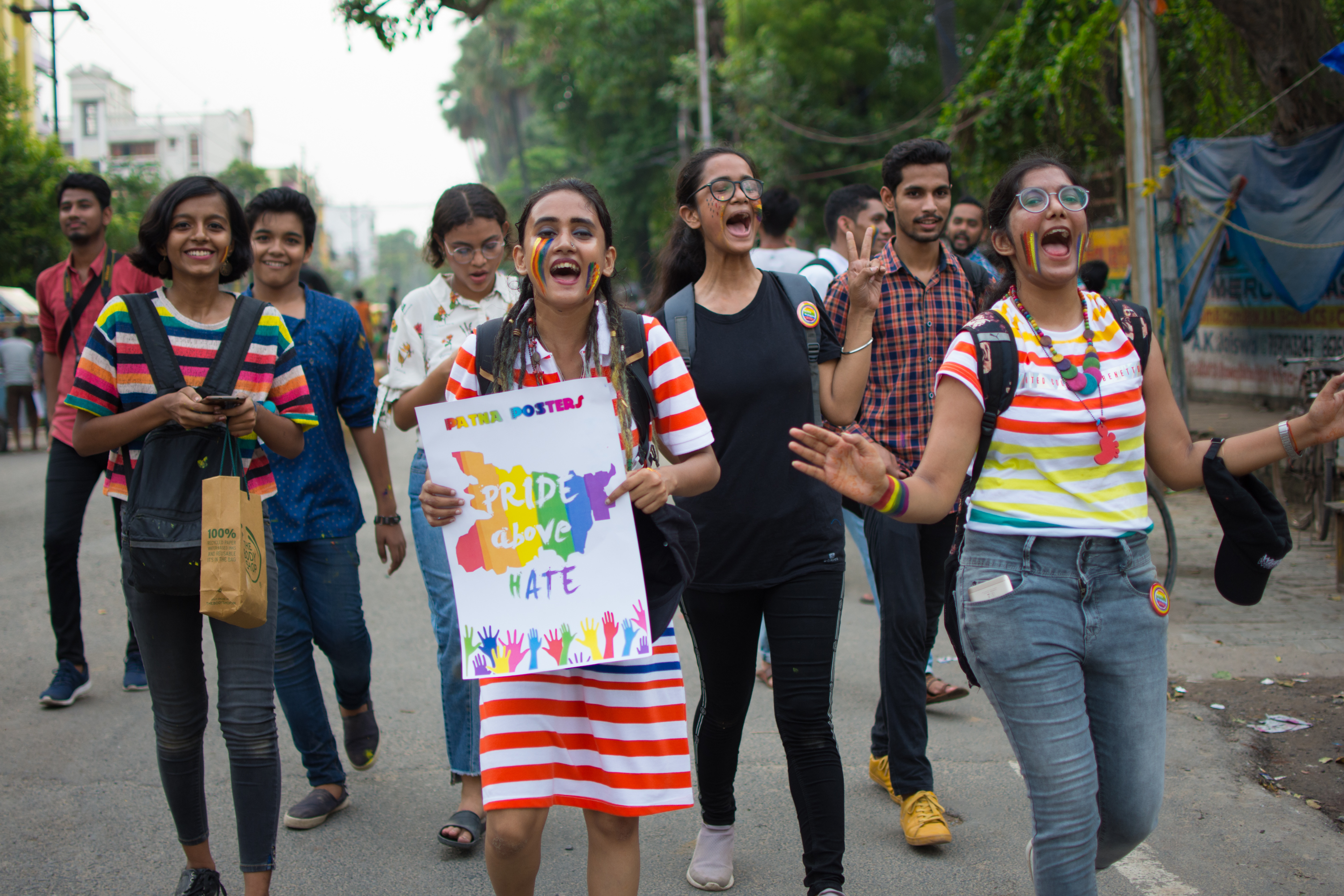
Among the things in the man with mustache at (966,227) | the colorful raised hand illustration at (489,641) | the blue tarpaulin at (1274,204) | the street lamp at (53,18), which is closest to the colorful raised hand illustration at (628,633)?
the colorful raised hand illustration at (489,641)

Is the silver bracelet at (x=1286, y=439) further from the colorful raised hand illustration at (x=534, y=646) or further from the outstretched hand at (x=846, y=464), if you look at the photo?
the colorful raised hand illustration at (x=534, y=646)

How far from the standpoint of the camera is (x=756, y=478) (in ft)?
10.2

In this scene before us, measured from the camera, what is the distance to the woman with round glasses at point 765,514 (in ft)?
10.0

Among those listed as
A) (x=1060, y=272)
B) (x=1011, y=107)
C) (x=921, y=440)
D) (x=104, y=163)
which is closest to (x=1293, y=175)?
(x=1011, y=107)

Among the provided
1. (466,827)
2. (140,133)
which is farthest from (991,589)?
(140,133)

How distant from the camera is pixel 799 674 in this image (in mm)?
3059

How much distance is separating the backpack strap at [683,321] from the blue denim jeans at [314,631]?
1502 mm

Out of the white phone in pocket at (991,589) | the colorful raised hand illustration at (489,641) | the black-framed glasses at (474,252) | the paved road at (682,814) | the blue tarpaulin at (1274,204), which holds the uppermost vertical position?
the blue tarpaulin at (1274,204)

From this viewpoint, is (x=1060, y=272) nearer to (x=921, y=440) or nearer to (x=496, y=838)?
(x=921, y=440)

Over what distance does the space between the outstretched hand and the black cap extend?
2.54ft

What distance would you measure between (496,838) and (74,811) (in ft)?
7.67

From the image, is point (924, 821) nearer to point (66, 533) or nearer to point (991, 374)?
point (991, 374)

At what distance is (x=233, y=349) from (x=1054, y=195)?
222 centimetres

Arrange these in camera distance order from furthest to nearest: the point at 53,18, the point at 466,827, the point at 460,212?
the point at 53,18 < the point at 460,212 < the point at 466,827
